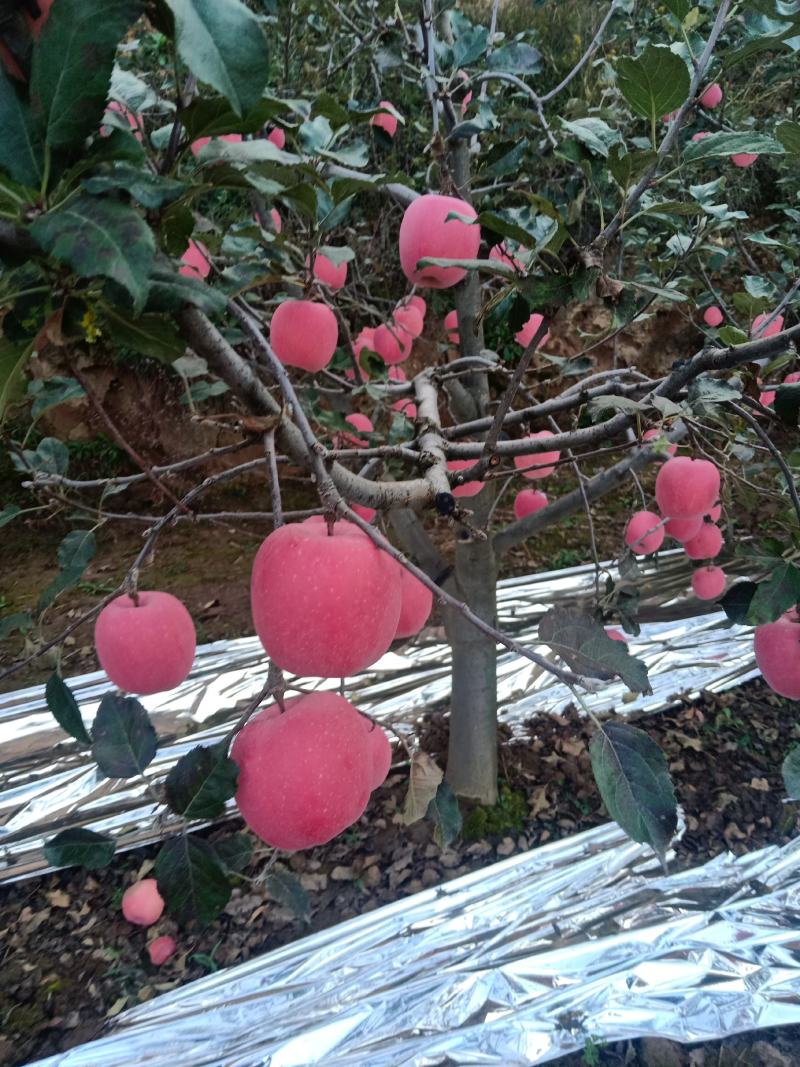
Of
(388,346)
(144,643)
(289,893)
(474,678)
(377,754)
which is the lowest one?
(474,678)

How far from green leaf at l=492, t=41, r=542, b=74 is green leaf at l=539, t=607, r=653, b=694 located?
910 mm

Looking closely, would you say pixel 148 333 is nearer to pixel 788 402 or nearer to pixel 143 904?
pixel 788 402

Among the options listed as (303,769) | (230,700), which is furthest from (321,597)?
(230,700)

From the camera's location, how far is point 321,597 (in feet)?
1.35

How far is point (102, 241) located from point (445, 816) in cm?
48

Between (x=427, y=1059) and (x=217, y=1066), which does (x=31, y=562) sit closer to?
(x=217, y=1066)

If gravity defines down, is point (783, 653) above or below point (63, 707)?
below

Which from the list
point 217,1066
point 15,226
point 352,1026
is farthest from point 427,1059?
point 15,226

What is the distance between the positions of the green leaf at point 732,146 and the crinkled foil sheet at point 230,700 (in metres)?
1.21

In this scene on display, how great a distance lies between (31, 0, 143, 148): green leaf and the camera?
0.29m

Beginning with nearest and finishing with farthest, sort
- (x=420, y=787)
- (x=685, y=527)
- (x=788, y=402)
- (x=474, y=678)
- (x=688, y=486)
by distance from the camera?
(x=420, y=787)
(x=788, y=402)
(x=688, y=486)
(x=685, y=527)
(x=474, y=678)

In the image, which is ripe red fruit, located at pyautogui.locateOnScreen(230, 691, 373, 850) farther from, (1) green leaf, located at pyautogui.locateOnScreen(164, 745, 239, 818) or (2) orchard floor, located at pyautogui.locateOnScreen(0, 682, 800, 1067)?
(2) orchard floor, located at pyautogui.locateOnScreen(0, 682, 800, 1067)

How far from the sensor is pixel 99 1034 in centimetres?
106

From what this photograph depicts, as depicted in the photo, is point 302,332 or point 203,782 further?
point 302,332
